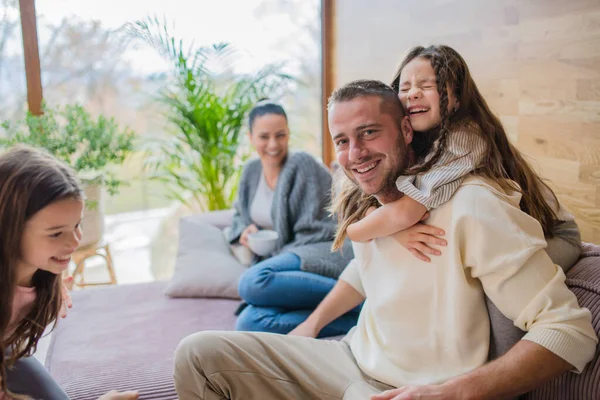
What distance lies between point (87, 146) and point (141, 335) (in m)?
Result: 1.22

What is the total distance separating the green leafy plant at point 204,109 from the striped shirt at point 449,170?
88.4 inches

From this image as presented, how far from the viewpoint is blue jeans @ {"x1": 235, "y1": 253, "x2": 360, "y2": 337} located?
2.18m

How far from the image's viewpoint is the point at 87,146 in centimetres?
296

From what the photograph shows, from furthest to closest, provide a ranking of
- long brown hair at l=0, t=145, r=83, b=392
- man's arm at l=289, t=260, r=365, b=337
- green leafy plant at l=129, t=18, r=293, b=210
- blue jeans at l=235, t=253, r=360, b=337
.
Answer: green leafy plant at l=129, t=18, r=293, b=210, blue jeans at l=235, t=253, r=360, b=337, man's arm at l=289, t=260, r=365, b=337, long brown hair at l=0, t=145, r=83, b=392

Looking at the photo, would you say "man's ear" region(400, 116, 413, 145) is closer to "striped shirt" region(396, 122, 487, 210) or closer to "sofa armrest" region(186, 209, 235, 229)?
"striped shirt" region(396, 122, 487, 210)

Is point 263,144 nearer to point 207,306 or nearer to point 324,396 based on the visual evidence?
point 207,306

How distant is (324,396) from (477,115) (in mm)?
805

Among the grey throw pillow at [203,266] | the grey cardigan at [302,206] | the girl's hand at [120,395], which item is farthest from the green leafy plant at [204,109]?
the girl's hand at [120,395]

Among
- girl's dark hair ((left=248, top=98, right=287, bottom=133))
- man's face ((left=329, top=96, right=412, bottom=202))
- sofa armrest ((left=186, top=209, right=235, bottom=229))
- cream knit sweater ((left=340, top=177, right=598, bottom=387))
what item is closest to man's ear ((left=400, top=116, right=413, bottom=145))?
man's face ((left=329, top=96, right=412, bottom=202))

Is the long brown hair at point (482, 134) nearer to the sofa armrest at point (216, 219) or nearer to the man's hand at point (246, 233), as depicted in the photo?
the man's hand at point (246, 233)

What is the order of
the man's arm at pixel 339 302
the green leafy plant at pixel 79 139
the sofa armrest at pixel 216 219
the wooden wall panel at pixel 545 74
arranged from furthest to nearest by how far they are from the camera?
the sofa armrest at pixel 216 219 → the green leafy plant at pixel 79 139 → the wooden wall panel at pixel 545 74 → the man's arm at pixel 339 302

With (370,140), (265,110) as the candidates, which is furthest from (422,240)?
(265,110)

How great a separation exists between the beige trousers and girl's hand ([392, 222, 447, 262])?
1.16 ft

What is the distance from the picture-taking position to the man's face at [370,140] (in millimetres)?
1417
